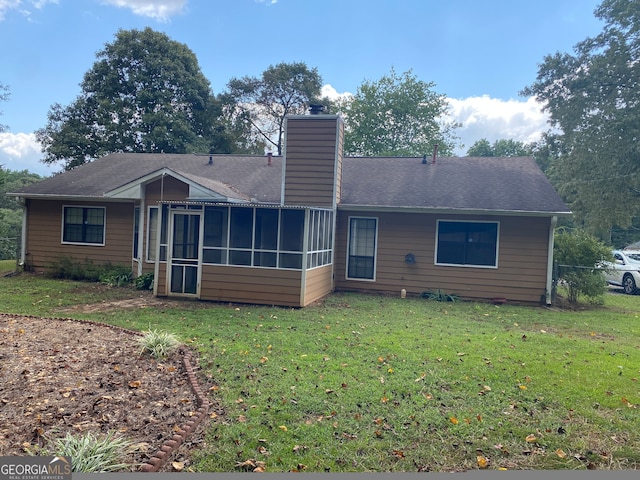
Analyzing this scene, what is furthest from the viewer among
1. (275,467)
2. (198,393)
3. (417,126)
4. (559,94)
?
(417,126)

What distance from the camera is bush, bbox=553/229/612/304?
447 inches

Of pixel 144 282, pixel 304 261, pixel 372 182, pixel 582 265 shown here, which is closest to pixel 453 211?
pixel 372 182

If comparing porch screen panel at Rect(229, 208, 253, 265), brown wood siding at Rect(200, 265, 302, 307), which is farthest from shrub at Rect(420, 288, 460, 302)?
porch screen panel at Rect(229, 208, 253, 265)

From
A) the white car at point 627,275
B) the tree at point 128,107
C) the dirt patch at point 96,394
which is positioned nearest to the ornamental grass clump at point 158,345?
the dirt patch at point 96,394

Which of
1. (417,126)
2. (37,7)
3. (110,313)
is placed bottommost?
(110,313)

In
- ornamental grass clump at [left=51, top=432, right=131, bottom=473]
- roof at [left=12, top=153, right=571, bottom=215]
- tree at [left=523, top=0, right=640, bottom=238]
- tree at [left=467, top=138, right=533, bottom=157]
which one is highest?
tree at [left=467, top=138, right=533, bottom=157]

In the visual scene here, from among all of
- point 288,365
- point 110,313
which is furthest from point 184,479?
point 110,313

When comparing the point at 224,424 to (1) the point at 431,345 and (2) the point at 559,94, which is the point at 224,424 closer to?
(1) the point at 431,345

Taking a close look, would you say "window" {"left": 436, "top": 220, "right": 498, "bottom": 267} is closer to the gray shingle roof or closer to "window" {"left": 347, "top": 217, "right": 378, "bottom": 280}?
the gray shingle roof

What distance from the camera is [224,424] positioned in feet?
12.5

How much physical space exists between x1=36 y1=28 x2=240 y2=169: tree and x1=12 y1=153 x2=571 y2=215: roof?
1003 centimetres

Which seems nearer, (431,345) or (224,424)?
(224,424)

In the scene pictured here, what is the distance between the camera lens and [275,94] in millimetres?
33219

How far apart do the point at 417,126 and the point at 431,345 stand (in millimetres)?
30334
